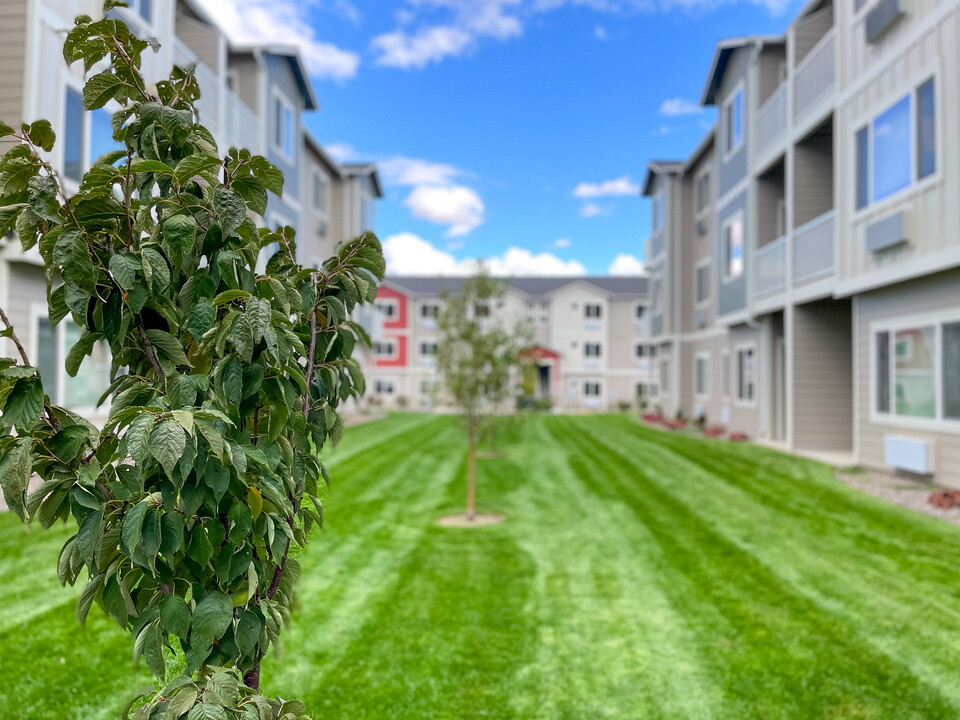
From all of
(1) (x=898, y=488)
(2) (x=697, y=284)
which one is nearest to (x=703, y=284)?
(2) (x=697, y=284)

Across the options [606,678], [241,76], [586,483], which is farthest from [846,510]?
[241,76]

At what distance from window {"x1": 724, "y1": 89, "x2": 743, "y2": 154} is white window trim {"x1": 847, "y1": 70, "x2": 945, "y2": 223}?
701 cm

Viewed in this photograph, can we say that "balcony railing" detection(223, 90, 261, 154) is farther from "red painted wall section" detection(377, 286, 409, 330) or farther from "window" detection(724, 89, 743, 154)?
"red painted wall section" detection(377, 286, 409, 330)

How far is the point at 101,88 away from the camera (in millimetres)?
1908

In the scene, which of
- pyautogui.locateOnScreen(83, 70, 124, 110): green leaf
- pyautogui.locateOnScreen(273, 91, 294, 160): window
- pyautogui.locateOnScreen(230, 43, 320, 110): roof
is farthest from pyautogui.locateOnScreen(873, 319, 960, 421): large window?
pyautogui.locateOnScreen(230, 43, 320, 110): roof

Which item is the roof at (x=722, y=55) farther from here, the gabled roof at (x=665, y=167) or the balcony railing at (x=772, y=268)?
the balcony railing at (x=772, y=268)

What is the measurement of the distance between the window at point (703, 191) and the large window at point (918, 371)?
1311 centimetres

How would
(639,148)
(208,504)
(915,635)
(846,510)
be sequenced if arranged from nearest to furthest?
(208,504) → (915,635) → (846,510) → (639,148)

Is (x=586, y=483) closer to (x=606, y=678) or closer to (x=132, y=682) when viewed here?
(x=606, y=678)

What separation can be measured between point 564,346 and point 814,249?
105 ft

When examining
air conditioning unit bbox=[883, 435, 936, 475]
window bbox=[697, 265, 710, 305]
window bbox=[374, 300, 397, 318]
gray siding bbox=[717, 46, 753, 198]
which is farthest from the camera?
window bbox=[374, 300, 397, 318]

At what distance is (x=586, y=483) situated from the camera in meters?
12.1

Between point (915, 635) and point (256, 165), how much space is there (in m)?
5.72

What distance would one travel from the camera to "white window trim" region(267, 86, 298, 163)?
18312mm
